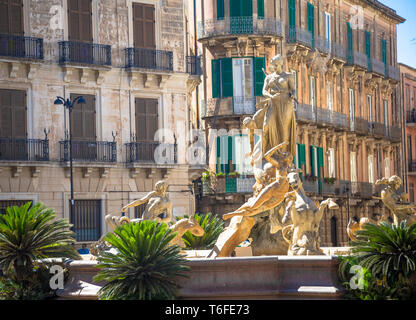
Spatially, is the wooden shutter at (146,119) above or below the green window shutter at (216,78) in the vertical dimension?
below

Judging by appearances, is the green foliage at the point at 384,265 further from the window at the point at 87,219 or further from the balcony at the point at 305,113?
the balcony at the point at 305,113

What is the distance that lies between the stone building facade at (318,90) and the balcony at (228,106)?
0.04 m

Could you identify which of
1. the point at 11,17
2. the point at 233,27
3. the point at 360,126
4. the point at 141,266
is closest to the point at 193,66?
the point at 233,27

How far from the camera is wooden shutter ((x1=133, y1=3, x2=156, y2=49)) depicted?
3562cm

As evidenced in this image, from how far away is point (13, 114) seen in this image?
32906mm

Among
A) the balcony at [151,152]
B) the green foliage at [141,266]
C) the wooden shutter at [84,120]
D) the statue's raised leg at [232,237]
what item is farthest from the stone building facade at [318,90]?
the green foliage at [141,266]

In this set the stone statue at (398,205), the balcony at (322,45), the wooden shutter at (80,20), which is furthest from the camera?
the balcony at (322,45)

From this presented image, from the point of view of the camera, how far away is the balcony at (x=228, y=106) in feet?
140

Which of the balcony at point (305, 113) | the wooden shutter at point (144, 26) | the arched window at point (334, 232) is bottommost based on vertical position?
the arched window at point (334, 232)

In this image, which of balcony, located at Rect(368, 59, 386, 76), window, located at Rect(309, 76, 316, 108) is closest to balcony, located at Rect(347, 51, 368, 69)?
balcony, located at Rect(368, 59, 386, 76)

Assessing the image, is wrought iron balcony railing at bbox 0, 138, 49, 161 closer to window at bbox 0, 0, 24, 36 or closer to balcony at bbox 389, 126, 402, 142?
window at bbox 0, 0, 24, 36

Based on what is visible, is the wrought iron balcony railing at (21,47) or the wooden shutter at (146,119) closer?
the wrought iron balcony railing at (21,47)

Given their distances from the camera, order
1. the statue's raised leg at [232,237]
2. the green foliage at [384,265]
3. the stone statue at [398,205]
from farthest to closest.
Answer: the stone statue at [398,205]
the statue's raised leg at [232,237]
the green foliage at [384,265]
